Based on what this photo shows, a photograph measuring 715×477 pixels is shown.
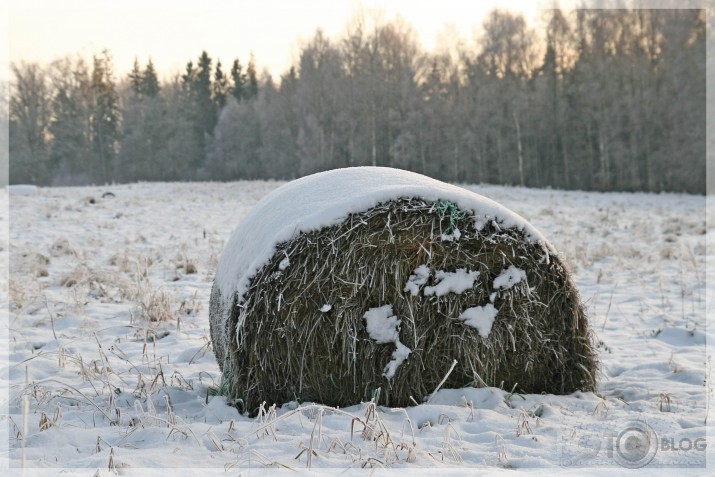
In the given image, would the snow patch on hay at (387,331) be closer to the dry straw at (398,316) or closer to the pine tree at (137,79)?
the dry straw at (398,316)

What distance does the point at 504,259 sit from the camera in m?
3.98

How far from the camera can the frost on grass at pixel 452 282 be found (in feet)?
12.8

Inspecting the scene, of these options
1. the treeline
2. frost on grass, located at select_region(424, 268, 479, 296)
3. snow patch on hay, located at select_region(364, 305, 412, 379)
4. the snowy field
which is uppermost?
the treeline

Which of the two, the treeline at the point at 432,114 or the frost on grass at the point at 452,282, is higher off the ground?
the treeline at the point at 432,114

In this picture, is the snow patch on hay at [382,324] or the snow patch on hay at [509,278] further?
the snow patch on hay at [509,278]

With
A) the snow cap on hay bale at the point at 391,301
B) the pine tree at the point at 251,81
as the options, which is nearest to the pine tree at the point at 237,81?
the pine tree at the point at 251,81

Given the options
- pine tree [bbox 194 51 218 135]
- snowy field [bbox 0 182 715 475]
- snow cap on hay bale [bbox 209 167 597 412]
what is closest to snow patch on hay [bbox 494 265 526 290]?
snow cap on hay bale [bbox 209 167 597 412]

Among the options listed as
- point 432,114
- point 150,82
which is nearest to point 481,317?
point 432,114

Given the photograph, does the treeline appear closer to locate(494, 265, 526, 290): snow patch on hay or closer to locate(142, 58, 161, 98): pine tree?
locate(142, 58, 161, 98): pine tree

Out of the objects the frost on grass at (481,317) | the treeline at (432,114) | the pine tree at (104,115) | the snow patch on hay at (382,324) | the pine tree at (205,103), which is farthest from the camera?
the pine tree at (205,103)

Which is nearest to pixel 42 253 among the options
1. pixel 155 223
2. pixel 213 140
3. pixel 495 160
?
pixel 155 223

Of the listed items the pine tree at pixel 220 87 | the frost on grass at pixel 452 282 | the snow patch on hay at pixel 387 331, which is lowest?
the snow patch on hay at pixel 387 331

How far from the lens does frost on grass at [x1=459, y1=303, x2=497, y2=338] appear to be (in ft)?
13.0

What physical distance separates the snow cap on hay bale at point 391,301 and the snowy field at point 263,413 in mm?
172
